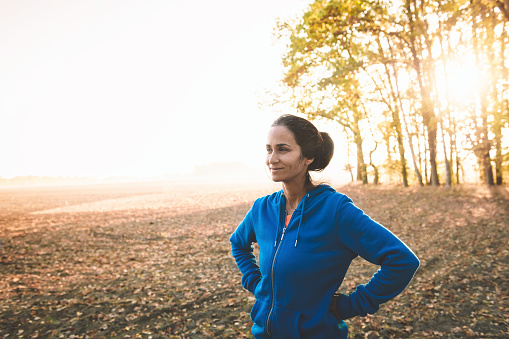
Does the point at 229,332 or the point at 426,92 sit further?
the point at 426,92

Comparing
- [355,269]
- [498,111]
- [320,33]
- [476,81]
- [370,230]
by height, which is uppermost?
[320,33]

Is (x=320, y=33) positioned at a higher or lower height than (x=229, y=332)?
higher

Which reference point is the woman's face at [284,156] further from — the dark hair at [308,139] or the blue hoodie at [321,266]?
the blue hoodie at [321,266]

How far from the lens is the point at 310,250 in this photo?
213 centimetres

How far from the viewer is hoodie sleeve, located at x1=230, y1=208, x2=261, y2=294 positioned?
2729 millimetres

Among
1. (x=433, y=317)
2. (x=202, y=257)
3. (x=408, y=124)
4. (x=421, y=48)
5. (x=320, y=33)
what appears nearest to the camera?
(x=433, y=317)

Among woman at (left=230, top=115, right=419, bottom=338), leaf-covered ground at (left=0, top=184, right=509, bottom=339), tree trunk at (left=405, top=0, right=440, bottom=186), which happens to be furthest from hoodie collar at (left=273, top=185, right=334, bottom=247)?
tree trunk at (left=405, top=0, right=440, bottom=186)

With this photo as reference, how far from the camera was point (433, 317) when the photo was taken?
18.3ft

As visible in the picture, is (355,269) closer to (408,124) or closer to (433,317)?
(433,317)

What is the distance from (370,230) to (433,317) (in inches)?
198

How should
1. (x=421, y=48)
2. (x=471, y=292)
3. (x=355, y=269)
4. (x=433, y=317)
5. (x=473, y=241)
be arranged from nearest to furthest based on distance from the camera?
(x=433, y=317) → (x=471, y=292) → (x=355, y=269) → (x=473, y=241) → (x=421, y=48)

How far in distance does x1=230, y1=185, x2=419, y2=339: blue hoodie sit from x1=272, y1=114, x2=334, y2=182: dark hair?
27 centimetres

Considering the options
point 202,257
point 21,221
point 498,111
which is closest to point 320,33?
point 498,111

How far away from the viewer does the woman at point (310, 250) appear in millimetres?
1984
